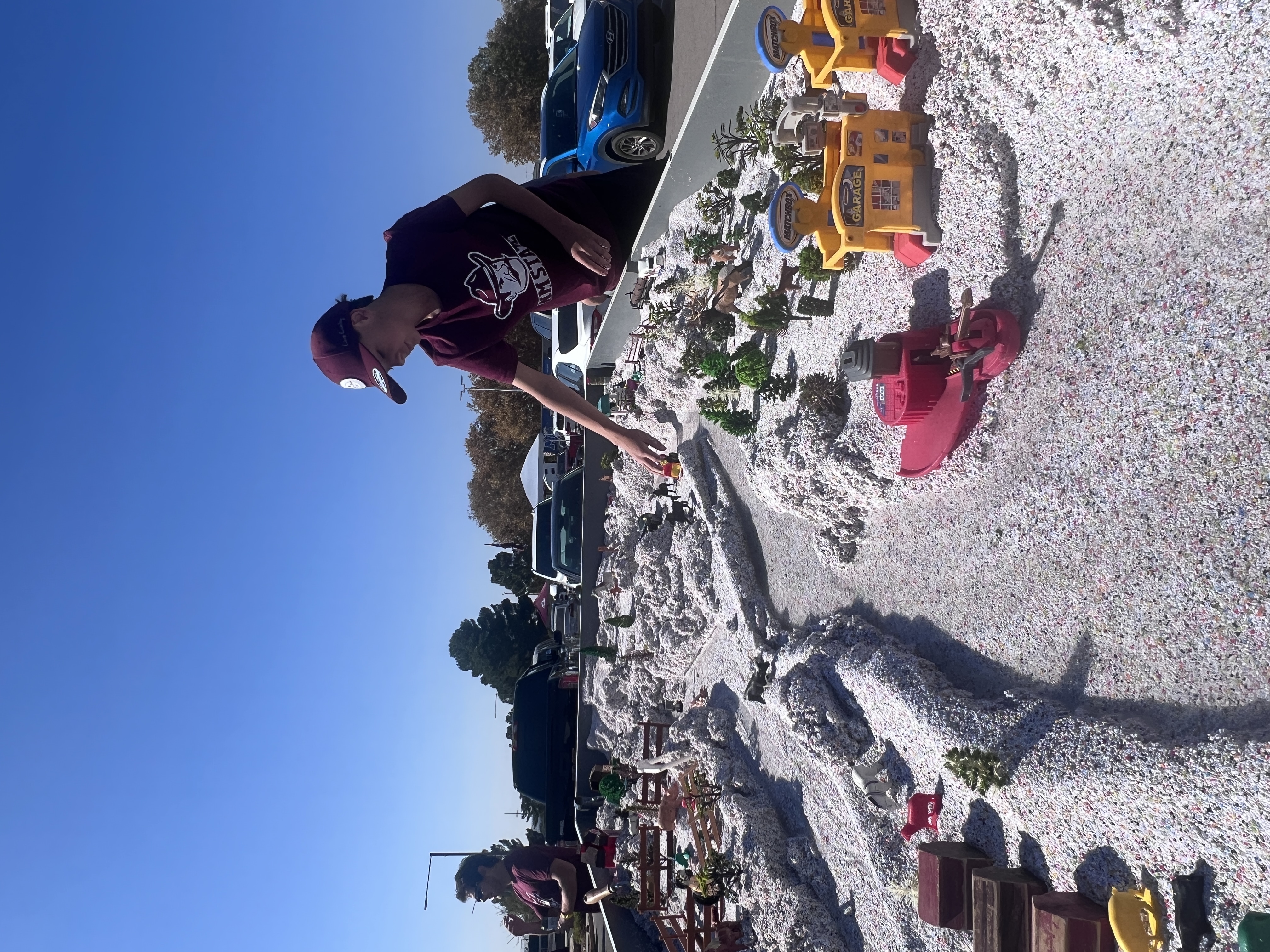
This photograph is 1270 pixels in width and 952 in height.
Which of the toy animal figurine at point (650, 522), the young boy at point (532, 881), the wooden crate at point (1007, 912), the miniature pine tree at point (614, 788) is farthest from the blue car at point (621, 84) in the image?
the young boy at point (532, 881)

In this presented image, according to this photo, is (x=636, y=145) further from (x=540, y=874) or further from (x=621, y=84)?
(x=540, y=874)

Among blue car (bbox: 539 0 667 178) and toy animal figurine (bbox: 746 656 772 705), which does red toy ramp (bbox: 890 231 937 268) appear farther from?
blue car (bbox: 539 0 667 178)

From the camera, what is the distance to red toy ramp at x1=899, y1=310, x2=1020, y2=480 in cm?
465

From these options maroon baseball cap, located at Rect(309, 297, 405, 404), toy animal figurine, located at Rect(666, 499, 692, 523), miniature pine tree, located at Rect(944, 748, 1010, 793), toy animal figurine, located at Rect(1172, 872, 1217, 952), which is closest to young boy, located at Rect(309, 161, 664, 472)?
maroon baseball cap, located at Rect(309, 297, 405, 404)

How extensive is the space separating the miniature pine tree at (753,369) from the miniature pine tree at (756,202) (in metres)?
1.39

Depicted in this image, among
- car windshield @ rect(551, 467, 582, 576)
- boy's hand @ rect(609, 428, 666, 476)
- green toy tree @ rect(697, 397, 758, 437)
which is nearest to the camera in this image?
boy's hand @ rect(609, 428, 666, 476)

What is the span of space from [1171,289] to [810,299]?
3228mm

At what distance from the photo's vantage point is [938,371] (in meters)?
5.01

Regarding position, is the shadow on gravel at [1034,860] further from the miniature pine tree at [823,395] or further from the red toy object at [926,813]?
the miniature pine tree at [823,395]

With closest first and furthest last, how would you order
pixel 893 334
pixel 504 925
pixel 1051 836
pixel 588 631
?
pixel 1051 836, pixel 893 334, pixel 588 631, pixel 504 925

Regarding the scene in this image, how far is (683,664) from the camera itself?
9.84m

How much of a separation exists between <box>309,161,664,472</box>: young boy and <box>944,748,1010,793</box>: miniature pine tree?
8.64ft

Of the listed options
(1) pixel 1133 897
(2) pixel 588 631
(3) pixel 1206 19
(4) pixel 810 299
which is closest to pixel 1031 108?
(3) pixel 1206 19

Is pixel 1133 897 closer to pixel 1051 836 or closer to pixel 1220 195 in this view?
pixel 1051 836
